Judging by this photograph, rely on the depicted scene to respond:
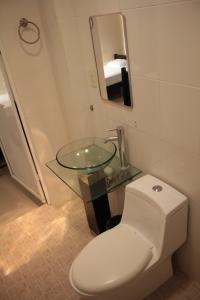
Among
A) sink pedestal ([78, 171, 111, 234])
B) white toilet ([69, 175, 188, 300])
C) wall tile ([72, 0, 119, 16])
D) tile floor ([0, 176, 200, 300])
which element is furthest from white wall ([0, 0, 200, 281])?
tile floor ([0, 176, 200, 300])

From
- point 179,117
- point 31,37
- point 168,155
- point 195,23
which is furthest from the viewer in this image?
point 31,37

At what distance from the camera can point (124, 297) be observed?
1.42 m

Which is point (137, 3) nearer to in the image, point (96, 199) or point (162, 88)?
point (162, 88)

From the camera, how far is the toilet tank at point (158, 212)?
4.32 feet

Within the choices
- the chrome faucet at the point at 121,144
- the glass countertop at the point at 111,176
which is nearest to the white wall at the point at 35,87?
the glass countertop at the point at 111,176

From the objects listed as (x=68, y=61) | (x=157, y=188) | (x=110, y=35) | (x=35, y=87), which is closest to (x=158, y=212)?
(x=157, y=188)

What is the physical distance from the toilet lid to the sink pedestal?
280 mm

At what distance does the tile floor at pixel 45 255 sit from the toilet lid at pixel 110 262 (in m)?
0.43

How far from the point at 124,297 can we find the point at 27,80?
1620mm

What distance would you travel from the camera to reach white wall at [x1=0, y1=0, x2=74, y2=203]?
5.55 ft

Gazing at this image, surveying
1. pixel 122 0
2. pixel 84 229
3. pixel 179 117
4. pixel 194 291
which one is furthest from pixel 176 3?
pixel 84 229

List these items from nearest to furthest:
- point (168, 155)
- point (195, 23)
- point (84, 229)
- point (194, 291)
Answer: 1. point (195, 23)
2. point (168, 155)
3. point (194, 291)
4. point (84, 229)

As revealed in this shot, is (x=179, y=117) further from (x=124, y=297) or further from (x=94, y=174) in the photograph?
(x=124, y=297)

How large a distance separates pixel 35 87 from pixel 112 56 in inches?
30.1
